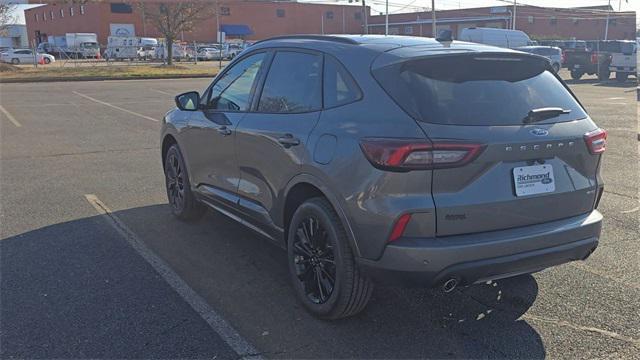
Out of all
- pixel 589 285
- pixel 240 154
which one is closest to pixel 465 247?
pixel 589 285

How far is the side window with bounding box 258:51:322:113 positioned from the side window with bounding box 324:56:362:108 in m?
0.07

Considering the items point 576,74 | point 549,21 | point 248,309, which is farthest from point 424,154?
point 549,21

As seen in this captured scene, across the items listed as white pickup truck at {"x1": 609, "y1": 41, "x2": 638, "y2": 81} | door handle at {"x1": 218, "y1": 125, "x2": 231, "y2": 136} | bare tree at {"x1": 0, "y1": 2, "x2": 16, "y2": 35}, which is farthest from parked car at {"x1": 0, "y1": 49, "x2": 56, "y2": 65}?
door handle at {"x1": 218, "y1": 125, "x2": 231, "y2": 136}

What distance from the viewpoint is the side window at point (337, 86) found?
3.51 metres

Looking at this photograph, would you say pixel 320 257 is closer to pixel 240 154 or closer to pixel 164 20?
pixel 240 154

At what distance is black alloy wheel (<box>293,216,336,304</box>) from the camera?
3594 millimetres

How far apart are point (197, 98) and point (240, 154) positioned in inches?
42.1

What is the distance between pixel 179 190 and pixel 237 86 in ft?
4.86

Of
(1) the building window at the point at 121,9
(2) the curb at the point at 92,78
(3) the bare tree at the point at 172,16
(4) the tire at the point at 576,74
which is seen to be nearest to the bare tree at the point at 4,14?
(3) the bare tree at the point at 172,16

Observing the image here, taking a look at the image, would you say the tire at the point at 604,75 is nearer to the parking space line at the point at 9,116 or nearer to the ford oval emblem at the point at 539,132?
the parking space line at the point at 9,116

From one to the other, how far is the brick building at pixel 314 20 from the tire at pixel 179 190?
56.5m

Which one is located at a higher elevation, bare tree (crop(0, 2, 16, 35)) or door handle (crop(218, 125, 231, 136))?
bare tree (crop(0, 2, 16, 35))

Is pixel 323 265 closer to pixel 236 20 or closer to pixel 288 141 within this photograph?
pixel 288 141

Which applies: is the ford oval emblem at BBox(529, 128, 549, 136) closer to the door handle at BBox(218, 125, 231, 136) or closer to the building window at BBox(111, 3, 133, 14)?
the door handle at BBox(218, 125, 231, 136)
